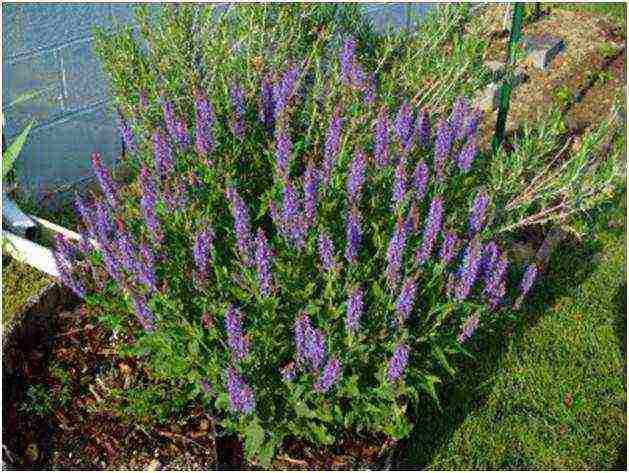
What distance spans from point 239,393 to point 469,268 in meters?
0.98

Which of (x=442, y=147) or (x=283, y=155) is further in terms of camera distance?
(x=442, y=147)

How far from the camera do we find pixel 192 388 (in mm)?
3455

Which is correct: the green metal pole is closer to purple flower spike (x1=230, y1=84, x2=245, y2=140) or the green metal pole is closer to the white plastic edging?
purple flower spike (x1=230, y1=84, x2=245, y2=140)

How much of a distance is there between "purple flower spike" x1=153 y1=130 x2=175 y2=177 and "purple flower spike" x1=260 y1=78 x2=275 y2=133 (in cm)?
49

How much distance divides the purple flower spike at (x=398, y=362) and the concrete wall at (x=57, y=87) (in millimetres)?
3184

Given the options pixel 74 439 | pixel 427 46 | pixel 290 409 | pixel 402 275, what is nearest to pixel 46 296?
pixel 74 439

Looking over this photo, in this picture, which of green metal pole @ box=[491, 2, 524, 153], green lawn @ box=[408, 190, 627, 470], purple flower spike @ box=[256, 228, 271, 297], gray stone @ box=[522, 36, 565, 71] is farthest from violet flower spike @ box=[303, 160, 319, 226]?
gray stone @ box=[522, 36, 565, 71]

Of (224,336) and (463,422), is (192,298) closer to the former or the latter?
(224,336)

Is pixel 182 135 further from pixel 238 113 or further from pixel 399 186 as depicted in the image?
pixel 399 186

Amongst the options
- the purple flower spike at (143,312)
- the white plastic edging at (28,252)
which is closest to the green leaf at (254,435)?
the purple flower spike at (143,312)

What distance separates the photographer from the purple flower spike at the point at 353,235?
115 inches

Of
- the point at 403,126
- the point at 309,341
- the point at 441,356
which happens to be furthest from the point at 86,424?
the point at 403,126

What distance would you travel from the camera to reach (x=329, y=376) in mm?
2814

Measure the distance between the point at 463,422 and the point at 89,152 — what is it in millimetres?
3237
